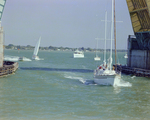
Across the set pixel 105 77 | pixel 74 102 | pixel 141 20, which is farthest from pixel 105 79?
pixel 141 20

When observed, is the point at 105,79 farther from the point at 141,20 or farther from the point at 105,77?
the point at 141,20

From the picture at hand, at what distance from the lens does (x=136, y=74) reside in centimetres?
4456

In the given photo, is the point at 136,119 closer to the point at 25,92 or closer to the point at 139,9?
the point at 25,92

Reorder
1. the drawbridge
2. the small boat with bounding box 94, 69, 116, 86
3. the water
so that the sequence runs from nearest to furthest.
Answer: the water < the small boat with bounding box 94, 69, 116, 86 < the drawbridge

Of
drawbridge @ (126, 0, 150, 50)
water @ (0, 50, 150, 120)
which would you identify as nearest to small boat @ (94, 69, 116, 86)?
water @ (0, 50, 150, 120)

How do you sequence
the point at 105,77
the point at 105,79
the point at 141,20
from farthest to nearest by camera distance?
1. the point at 141,20
2. the point at 105,79
3. the point at 105,77

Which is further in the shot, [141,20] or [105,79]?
[141,20]

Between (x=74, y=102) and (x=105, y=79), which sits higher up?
(x=105, y=79)

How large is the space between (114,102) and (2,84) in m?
13.6

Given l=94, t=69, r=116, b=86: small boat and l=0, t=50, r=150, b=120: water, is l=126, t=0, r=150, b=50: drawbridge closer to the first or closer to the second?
l=94, t=69, r=116, b=86: small boat

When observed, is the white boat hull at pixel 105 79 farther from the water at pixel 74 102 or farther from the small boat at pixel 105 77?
the water at pixel 74 102

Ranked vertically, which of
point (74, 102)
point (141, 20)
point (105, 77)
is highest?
point (141, 20)

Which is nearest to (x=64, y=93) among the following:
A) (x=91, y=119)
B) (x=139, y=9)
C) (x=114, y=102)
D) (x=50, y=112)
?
(x=114, y=102)

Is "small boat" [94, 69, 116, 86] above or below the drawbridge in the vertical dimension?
below
